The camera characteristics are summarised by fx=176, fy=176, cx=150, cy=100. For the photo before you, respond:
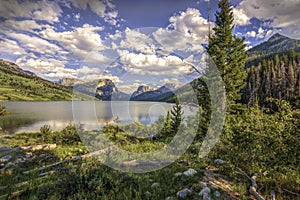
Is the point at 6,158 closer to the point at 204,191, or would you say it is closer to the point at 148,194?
the point at 148,194

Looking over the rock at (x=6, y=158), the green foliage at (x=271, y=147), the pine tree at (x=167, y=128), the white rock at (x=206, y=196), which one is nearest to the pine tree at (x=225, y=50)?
the pine tree at (x=167, y=128)

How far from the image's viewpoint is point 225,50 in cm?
1856

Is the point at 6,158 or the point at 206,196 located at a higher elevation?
the point at 206,196

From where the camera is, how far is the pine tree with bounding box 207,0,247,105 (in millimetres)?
17156

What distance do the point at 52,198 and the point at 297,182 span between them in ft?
22.6

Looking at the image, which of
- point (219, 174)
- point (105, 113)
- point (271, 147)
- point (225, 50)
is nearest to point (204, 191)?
point (219, 174)

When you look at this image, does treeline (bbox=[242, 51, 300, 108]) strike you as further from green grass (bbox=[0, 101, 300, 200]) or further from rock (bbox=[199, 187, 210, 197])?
rock (bbox=[199, 187, 210, 197])

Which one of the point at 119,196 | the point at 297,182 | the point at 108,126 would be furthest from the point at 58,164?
the point at 297,182

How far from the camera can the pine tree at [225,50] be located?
17.2 meters

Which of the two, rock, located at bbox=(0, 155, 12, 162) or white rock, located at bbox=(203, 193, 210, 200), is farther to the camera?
rock, located at bbox=(0, 155, 12, 162)

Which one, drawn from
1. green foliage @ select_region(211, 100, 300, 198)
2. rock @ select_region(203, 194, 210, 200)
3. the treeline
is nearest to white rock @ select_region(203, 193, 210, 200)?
rock @ select_region(203, 194, 210, 200)

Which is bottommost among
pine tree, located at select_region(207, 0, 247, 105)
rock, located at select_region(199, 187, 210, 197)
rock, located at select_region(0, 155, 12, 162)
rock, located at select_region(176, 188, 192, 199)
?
rock, located at select_region(0, 155, 12, 162)

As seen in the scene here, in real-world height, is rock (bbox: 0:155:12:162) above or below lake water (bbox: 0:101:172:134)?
below

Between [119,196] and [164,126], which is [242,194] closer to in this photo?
[119,196]
